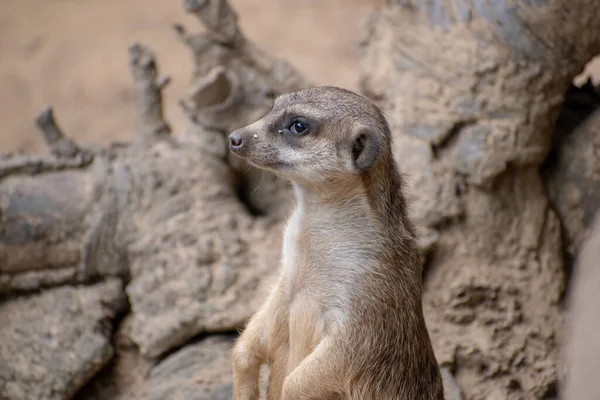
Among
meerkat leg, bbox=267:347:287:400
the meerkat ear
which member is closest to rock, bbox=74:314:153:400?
meerkat leg, bbox=267:347:287:400

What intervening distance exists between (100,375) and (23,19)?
398cm

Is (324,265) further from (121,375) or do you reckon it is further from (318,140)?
(121,375)

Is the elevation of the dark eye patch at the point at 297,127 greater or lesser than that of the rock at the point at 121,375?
greater

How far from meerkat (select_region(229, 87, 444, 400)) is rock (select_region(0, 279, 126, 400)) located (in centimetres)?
126

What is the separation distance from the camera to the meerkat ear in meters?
2.23

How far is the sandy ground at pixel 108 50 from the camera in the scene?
5.70 meters

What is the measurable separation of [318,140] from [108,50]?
434 cm

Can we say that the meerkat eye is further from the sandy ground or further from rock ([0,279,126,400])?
the sandy ground

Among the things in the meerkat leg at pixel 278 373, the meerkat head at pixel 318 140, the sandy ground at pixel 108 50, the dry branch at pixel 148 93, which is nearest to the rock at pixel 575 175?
the meerkat head at pixel 318 140

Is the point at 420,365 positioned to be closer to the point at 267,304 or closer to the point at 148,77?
the point at 267,304

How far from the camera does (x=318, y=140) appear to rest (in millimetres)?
2277

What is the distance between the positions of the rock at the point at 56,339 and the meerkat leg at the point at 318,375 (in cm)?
136

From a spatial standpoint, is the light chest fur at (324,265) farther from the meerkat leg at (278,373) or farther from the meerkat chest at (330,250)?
the meerkat leg at (278,373)

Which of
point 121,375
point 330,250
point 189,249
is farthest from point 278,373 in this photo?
point 121,375
